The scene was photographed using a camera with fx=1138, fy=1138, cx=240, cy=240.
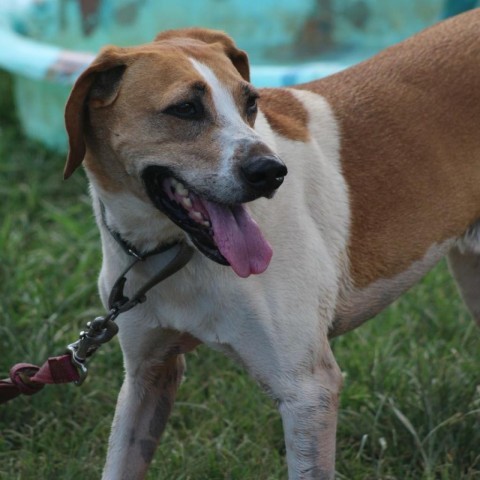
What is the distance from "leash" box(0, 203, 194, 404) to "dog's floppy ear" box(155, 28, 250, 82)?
1.79 ft

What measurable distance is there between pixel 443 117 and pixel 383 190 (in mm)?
302

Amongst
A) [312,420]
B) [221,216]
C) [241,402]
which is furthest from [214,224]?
[241,402]

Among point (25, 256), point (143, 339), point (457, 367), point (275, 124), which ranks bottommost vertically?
point (457, 367)

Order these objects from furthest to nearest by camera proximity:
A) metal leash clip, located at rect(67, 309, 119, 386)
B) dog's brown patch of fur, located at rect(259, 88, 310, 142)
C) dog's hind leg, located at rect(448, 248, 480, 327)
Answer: dog's hind leg, located at rect(448, 248, 480, 327), dog's brown patch of fur, located at rect(259, 88, 310, 142), metal leash clip, located at rect(67, 309, 119, 386)

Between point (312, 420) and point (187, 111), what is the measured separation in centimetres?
88

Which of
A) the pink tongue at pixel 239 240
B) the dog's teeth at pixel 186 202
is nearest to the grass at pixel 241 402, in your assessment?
the pink tongue at pixel 239 240

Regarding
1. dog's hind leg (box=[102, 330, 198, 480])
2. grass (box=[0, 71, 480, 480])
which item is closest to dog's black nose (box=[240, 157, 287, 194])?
dog's hind leg (box=[102, 330, 198, 480])

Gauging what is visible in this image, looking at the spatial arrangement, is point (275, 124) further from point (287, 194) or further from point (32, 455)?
point (32, 455)

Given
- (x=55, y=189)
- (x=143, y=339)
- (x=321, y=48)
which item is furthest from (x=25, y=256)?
(x=321, y=48)

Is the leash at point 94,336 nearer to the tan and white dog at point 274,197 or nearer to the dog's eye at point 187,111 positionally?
the tan and white dog at point 274,197

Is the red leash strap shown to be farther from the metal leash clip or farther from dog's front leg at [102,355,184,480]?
dog's front leg at [102,355,184,480]

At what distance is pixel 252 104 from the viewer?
9.80 ft

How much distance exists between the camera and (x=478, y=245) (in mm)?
3660

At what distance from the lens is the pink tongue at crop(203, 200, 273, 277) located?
280 centimetres
